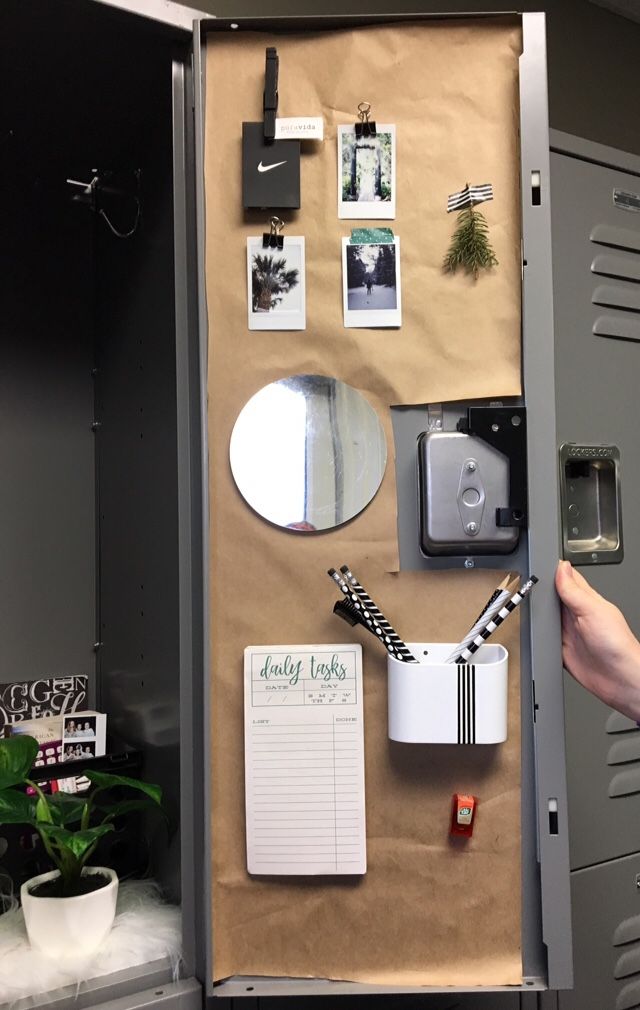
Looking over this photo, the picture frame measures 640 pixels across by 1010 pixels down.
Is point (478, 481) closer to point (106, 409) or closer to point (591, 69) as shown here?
point (106, 409)

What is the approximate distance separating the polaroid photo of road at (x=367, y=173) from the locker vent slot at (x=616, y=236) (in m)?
0.51

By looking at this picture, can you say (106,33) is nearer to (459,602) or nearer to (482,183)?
(482,183)

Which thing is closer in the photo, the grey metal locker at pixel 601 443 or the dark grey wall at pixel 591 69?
the grey metal locker at pixel 601 443

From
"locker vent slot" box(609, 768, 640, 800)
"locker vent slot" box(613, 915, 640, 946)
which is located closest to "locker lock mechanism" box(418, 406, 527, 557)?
"locker vent slot" box(609, 768, 640, 800)

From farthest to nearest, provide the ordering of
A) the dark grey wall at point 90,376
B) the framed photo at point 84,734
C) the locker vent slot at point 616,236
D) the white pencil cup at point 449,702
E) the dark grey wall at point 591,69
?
the dark grey wall at point 591,69, the locker vent slot at point 616,236, the framed photo at point 84,734, the dark grey wall at point 90,376, the white pencil cup at point 449,702

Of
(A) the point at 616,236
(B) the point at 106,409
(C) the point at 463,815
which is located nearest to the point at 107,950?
(C) the point at 463,815

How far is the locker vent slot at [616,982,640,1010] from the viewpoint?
1.26 m

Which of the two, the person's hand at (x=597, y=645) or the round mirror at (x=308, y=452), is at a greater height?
the round mirror at (x=308, y=452)

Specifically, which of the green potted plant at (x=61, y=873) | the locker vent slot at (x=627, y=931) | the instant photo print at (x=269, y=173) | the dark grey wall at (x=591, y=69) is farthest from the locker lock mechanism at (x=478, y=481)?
the dark grey wall at (x=591, y=69)

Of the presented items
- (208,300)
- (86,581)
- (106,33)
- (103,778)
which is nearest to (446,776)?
(103,778)

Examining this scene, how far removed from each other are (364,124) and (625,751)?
1000 millimetres

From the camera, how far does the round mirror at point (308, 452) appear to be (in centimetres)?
92

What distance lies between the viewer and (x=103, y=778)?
97cm

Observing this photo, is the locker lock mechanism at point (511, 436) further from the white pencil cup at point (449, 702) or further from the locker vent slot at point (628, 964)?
the locker vent slot at point (628, 964)
